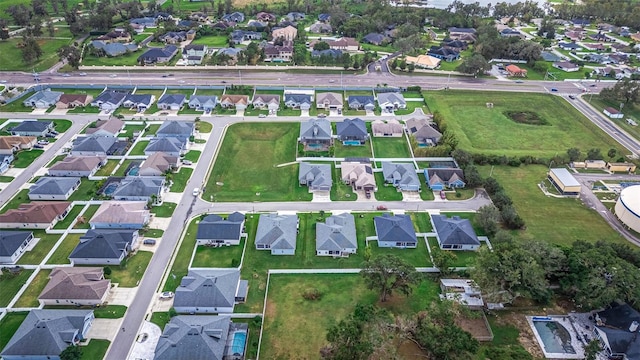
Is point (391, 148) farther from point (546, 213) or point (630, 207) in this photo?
point (630, 207)

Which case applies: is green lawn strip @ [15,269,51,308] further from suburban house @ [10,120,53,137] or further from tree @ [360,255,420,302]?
suburban house @ [10,120,53,137]

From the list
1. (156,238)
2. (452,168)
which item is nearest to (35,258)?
(156,238)

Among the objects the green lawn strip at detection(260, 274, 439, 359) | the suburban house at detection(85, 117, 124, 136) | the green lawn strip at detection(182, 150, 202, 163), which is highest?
the suburban house at detection(85, 117, 124, 136)

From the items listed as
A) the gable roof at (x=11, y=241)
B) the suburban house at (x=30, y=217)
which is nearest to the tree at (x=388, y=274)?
the gable roof at (x=11, y=241)

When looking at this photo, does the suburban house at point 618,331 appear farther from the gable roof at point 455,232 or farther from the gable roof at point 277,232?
the gable roof at point 277,232

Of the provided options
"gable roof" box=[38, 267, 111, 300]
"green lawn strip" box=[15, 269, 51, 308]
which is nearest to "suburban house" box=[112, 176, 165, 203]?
"green lawn strip" box=[15, 269, 51, 308]

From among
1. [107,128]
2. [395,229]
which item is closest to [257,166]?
[395,229]
